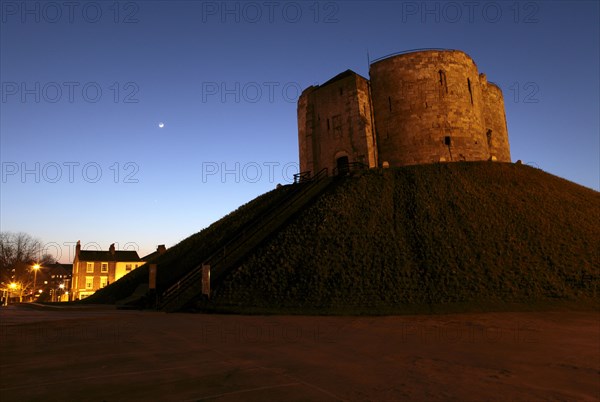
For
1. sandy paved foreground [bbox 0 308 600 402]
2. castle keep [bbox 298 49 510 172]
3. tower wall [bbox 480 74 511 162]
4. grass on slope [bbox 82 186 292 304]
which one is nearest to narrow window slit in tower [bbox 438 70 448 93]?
castle keep [bbox 298 49 510 172]

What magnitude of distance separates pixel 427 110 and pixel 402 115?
2335 millimetres

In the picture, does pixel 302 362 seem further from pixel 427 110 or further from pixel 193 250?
pixel 427 110

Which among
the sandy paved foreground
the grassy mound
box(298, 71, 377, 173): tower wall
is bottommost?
the sandy paved foreground

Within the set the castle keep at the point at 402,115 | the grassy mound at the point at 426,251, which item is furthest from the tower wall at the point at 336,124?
the grassy mound at the point at 426,251

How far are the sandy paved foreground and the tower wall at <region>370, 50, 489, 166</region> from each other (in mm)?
24962

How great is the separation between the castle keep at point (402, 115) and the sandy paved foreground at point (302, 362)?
25.2 m

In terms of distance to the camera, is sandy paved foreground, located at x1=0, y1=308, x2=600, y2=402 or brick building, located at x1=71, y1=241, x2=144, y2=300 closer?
sandy paved foreground, located at x1=0, y1=308, x2=600, y2=402

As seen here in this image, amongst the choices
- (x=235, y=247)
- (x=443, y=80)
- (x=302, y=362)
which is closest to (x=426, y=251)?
(x=235, y=247)

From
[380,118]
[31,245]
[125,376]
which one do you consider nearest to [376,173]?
[380,118]

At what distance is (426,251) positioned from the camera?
63.9 feet

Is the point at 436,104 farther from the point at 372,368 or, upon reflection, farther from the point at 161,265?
the point at 372,368

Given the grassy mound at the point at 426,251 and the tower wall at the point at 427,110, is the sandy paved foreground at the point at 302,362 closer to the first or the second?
the grassy mound at the point at 426,251

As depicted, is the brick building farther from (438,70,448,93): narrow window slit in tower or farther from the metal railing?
(438,70,448,93): narrow window slit in tower

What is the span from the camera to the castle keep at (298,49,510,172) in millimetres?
35531
